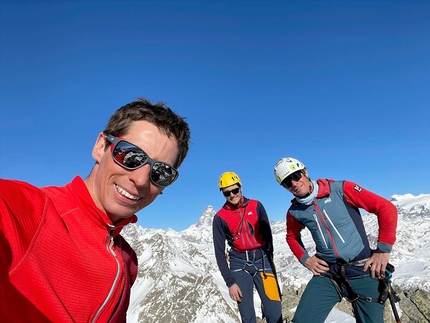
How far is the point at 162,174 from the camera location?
12.7ft

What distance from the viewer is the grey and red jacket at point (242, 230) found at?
38.3 ft

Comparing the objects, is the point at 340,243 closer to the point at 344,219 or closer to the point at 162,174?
the point at 344,219

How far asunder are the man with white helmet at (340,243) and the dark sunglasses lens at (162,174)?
617cm

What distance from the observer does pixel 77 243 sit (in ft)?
9.37

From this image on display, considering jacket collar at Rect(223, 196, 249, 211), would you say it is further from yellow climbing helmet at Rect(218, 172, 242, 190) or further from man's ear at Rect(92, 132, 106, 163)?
man's ear at Rect(92, 132, 106, 163)

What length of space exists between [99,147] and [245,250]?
928 cm

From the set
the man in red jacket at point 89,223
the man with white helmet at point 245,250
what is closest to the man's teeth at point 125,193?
the man in red jacket at point 89,223

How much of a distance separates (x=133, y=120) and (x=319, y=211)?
7204 mm

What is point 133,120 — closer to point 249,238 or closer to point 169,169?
point 169,169

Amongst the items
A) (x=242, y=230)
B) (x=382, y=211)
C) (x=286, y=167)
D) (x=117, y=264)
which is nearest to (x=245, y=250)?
(x=242, y=230)

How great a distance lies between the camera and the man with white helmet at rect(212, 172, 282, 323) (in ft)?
36.1

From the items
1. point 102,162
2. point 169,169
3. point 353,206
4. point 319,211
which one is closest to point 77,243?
point 102,162

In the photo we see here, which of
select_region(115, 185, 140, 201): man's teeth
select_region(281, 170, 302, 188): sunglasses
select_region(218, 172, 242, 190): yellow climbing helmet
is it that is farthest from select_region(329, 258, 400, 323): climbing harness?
select_region(115, 185, 140, 201): man's teeth

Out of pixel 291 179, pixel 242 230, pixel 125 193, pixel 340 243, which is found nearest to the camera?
pixel 125 193
